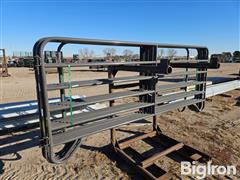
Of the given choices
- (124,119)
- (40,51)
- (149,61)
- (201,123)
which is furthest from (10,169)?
(201,123)

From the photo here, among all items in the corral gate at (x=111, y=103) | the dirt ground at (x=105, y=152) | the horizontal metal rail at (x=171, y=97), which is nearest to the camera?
the corral gate at (x=111, y=103)

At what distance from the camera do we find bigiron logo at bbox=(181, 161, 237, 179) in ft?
8.32

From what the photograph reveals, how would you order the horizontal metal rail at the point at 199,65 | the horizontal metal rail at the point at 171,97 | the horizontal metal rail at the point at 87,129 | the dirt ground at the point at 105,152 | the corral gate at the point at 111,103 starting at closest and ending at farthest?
the corral gate at the point at 111,103
the horizontal metal rail at the point at 87,129
the dirt ground at the point at 105,152
the horizontal metal rail at the point at 171,97
the horizontal metal rail at the point at 199,65

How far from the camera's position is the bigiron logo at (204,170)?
2536 mm

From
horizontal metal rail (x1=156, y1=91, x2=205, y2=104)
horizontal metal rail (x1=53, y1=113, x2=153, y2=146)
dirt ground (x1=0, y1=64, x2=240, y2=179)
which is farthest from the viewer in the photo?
horizontal metal rail (x1=156, y1=91, x2=205, y2=104)

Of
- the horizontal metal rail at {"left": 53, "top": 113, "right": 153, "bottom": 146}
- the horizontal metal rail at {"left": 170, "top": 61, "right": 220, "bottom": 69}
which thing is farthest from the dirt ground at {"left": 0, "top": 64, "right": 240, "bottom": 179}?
the horizontal metal rail at {"left": 170, "top": 61, "right": 220, "bottom": 69}

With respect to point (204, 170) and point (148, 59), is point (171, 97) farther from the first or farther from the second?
point (204, 170)

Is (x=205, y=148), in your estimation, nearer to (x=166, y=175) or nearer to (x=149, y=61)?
(x=166, y=175)

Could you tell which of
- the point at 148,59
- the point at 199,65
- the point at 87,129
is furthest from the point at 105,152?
the point at 199,65

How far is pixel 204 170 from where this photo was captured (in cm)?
262

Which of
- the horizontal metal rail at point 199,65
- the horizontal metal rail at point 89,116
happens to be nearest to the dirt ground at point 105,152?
the horizontal metal rail at point 89,116

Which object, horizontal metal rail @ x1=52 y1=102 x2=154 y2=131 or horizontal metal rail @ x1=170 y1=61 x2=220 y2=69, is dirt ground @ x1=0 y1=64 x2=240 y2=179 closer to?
horizontal metal rail @ x1=52 y1=102 x2=154 y2=131

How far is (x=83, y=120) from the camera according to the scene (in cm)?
203

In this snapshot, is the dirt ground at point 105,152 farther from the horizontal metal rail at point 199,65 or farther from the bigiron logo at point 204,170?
the horizontal metal rail at point 199,65
